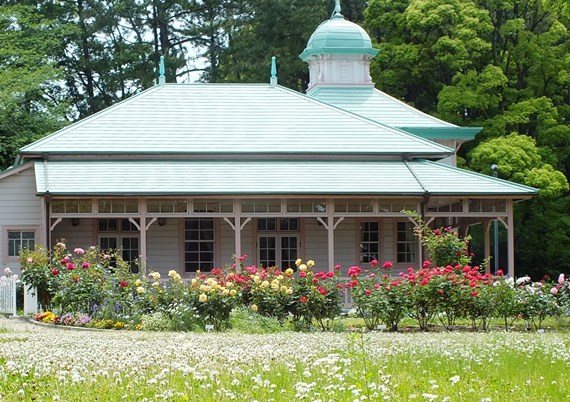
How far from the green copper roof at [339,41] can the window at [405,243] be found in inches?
316

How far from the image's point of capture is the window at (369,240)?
31344 millimetres

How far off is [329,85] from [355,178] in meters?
8.05

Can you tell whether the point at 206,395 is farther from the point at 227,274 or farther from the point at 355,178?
the point at 355,178

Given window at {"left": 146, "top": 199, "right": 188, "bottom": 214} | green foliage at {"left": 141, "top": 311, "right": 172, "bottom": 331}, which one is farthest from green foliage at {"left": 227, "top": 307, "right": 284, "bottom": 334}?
window at {"left": 146, "top": 199, "right": 188, "bottom": 214}

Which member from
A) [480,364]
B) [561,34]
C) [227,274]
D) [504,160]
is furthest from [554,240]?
[480,364]

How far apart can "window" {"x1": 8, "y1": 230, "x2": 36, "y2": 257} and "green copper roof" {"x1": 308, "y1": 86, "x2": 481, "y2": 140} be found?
11.3 meters

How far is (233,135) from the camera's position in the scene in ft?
102

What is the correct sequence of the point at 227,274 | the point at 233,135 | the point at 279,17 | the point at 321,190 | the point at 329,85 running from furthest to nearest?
the point at 279,17 < the point at 329,85 < the point at 233,135 < the point at 321,190 < the point at 227,274

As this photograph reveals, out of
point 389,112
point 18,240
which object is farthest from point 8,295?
point 389,112

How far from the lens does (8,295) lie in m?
25.5

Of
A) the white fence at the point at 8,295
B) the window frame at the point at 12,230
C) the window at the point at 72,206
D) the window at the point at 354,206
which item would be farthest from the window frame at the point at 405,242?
the white fence at the point at 8,295

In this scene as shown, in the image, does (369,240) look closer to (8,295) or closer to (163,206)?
(163,206)

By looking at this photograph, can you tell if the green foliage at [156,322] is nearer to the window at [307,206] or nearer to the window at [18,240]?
the window at [307,206]

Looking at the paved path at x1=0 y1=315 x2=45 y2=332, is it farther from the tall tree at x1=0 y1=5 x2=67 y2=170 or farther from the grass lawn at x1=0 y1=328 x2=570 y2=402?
the tall tree at x1=0 y1=5 x2=67 y2=170
